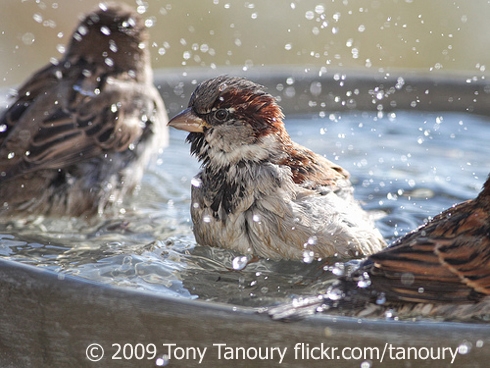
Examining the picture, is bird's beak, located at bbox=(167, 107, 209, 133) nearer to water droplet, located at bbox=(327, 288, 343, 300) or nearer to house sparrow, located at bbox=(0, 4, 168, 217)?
water droplet, located at bbox=(327, 288, 343, 300)

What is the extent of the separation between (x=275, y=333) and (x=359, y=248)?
1.27 m

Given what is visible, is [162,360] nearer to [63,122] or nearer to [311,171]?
[311,171]

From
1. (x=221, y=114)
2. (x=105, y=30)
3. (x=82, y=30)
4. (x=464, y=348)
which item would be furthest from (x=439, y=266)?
(x=82, y=30)

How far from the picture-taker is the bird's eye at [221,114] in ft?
11.5

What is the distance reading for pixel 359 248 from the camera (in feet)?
11.3

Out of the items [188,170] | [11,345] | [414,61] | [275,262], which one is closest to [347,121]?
[188,170]

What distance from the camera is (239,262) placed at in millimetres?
3357

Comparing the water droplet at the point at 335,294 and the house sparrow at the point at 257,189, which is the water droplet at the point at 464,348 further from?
the house sparrow at the point at 257,189

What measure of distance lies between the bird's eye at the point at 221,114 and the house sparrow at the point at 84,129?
1258 mm

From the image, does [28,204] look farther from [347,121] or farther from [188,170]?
[347,121]

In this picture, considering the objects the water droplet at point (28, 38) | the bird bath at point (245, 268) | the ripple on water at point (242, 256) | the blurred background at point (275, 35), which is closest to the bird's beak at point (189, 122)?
the ripple on water at point (242, 256)

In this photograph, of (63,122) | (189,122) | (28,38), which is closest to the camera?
(189,122)

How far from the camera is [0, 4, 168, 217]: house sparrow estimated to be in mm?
4402

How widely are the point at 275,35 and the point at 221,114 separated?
22.9ft
